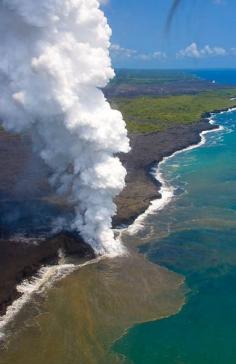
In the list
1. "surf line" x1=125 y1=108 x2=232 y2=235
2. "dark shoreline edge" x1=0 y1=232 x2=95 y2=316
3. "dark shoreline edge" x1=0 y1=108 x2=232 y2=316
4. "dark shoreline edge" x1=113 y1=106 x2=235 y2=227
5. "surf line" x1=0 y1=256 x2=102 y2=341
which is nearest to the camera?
"surf line" x1=0 y1=256 x2=102 y2=341

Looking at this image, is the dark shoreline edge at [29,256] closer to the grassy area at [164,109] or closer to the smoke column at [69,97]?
the smoke column at [69,97]

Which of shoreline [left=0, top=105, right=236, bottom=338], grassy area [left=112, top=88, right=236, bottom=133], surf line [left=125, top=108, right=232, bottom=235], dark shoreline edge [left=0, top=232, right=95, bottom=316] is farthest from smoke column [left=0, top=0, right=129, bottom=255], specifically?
grassy area [left=112, top=88, right=236, bottom=133]

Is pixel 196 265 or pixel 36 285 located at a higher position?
pixel 196 265

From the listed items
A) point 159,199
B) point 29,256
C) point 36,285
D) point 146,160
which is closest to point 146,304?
point 36,285

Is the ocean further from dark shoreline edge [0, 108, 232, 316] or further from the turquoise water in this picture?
dark shoreline edge [0, 108, 232, 316]

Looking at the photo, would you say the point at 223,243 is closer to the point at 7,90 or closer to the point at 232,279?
the point at 232,279

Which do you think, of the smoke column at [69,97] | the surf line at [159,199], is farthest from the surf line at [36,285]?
the surf line at [159,199]

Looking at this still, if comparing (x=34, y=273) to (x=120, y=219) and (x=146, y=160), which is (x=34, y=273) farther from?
(x=146, y=160)
